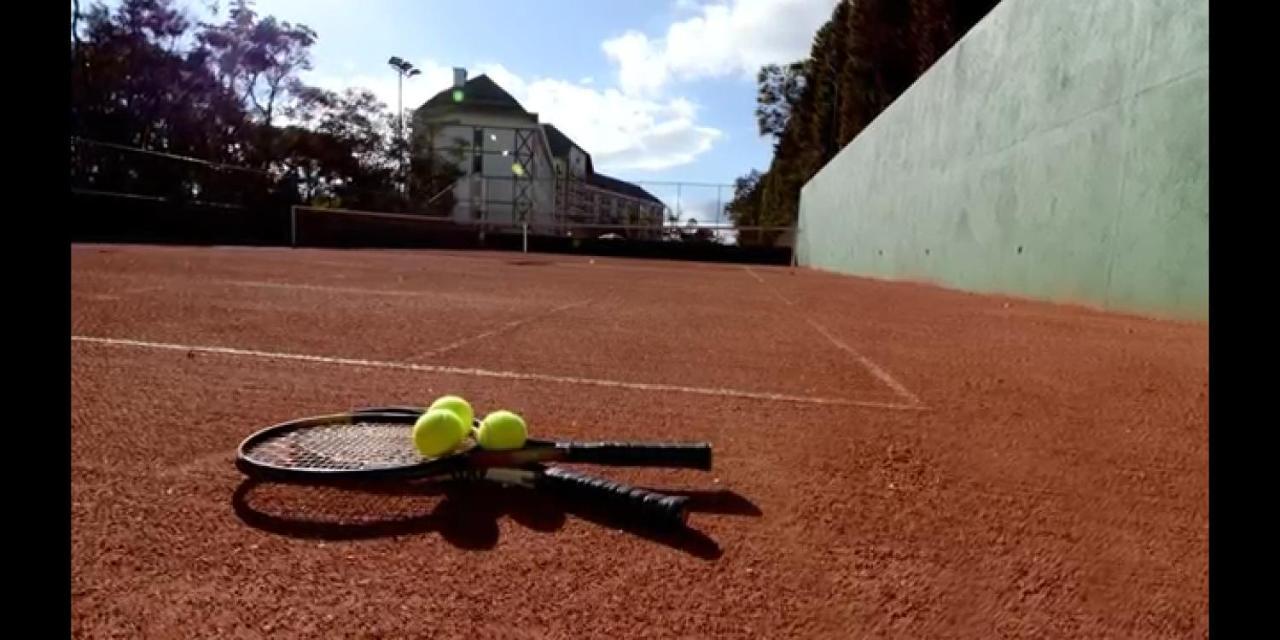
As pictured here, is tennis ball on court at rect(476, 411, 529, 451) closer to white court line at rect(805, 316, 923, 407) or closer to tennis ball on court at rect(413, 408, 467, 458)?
tennis ball on court at rect(413, 408, 467, 458)

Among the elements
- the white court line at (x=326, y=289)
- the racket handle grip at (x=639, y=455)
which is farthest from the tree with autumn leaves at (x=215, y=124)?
the racket handle grip at (x=639, y=455)

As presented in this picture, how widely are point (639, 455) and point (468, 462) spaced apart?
41cm

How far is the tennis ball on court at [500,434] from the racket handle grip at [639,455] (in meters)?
0.11

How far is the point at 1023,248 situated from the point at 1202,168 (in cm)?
298

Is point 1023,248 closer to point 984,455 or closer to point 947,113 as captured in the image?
point 947,113

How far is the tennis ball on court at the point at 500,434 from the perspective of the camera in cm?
169

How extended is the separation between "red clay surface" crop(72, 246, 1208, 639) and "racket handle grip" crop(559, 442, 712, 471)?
0.09 meters

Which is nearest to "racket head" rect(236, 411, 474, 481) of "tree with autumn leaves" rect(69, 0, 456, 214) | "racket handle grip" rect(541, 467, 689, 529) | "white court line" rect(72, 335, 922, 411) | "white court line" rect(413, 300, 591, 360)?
"racket handle grip" rect(541, 467, 689, 529)

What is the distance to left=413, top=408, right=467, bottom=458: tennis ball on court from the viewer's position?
168 centimetres

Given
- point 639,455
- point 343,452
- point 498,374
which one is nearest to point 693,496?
point 639,455

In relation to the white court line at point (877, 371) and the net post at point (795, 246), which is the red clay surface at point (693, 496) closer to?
the white court line at point (877, 371)

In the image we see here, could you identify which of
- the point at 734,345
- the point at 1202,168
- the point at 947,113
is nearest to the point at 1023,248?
the point at 1202,168

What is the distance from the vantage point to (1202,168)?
15.9 ft

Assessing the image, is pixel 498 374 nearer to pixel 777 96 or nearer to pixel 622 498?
pixel 622 498
